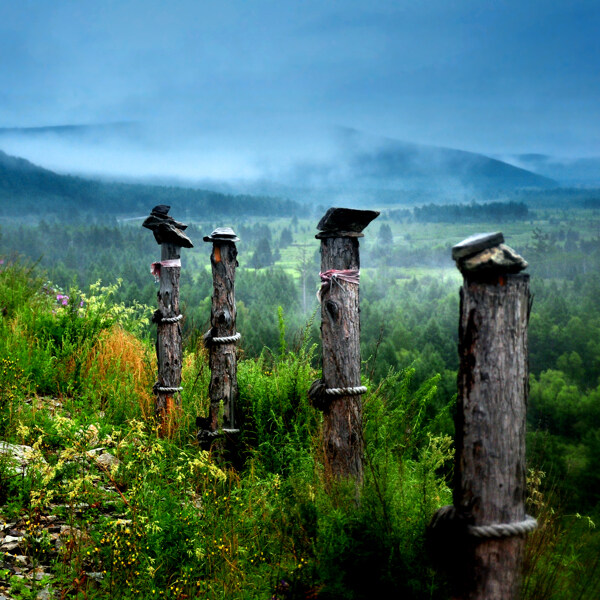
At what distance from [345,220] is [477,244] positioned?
205 centimetres

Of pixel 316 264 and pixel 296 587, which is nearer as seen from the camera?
pixel 296 587

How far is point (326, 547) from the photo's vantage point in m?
2.96

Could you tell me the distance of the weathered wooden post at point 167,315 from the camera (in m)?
6.51

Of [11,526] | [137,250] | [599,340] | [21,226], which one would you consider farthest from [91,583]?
[21,226]

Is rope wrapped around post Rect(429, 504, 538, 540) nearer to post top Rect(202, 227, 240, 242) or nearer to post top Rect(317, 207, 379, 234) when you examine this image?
post top Rect(317, 207, 379, 234)

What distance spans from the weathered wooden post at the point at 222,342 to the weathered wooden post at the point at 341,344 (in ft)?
5.21

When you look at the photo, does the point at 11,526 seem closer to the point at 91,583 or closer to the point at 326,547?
the point at 91,583

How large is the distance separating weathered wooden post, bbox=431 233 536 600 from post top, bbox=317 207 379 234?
194 cm

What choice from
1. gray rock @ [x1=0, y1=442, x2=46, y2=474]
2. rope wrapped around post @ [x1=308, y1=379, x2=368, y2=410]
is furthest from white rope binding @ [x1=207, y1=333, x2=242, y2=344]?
gray rock @ [x1=0, y1=442, x2=46, y2=474]

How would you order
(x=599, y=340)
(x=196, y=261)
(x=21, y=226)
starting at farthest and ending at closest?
(x=196, y=261)
(x=21, y=226)
(x=599, y=340)

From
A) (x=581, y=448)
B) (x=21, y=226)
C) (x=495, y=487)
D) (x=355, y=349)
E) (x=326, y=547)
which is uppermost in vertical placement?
(x=21, y=226)

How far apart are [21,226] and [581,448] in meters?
45.0

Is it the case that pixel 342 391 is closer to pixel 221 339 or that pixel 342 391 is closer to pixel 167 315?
pixel 221 339

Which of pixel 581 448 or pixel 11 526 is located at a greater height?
pixel 11 526
